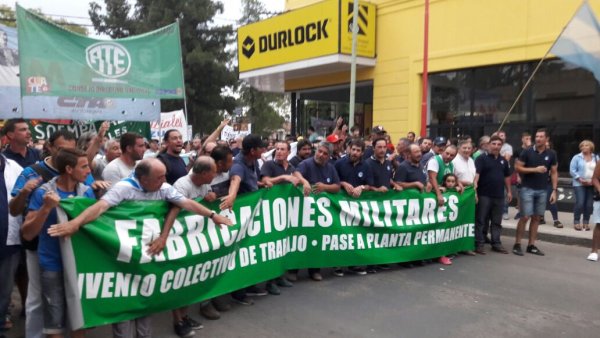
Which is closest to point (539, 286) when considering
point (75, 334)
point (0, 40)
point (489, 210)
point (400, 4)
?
point (489, 210)

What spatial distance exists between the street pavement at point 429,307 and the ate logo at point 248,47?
1175 cm

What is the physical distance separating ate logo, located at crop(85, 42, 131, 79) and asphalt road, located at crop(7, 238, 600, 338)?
3.56 metres

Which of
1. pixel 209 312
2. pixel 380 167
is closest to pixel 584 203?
pixel 380 167

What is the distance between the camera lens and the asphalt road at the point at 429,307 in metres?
4.28

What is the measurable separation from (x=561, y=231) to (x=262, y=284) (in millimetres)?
6000

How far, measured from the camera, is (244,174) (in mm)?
4988

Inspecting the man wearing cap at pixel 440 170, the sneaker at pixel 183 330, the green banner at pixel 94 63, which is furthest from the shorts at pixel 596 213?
the green banner at pixel 94 63

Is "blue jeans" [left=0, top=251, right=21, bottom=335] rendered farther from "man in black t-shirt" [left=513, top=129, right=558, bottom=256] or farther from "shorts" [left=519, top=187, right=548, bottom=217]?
"shorts" [left=519, top=187, right=548, bottom=217]

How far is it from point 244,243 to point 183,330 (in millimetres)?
1120

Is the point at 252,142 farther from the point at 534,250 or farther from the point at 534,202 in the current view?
the point at 534,250

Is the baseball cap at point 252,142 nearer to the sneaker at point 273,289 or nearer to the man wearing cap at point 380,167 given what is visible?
the sneaker at point 273,289

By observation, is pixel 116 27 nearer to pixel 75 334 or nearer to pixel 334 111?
pixel 334 111

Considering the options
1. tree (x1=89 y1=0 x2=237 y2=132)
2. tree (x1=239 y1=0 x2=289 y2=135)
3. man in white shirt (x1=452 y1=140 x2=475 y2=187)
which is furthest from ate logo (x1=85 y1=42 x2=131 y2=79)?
tree (x1=239 y1=0 x2=289 y2=135)

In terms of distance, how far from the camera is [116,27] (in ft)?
105
